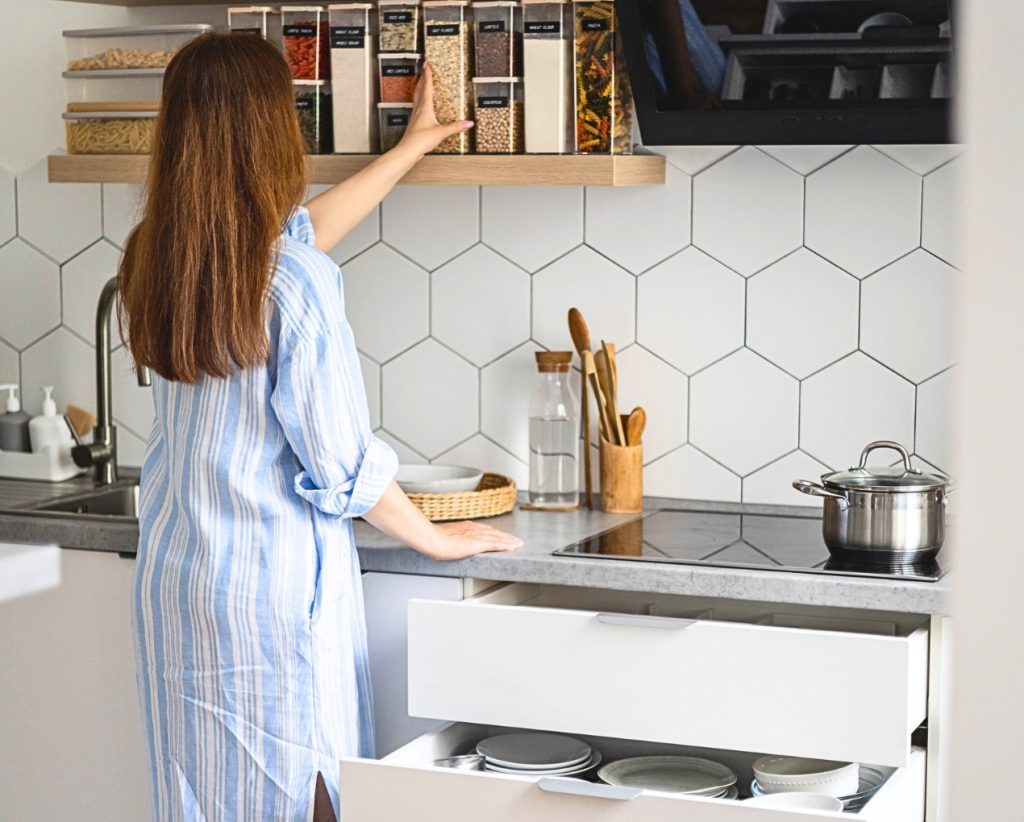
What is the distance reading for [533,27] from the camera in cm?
217

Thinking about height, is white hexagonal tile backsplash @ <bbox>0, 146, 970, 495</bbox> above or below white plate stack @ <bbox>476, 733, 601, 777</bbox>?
above

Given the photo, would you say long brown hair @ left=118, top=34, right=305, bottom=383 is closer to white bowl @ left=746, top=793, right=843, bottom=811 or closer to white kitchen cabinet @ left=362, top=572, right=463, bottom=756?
white kitchen cabinet @ left=362, top=572, right=463, bottom=756

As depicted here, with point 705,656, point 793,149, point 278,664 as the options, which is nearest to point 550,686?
point 705,656

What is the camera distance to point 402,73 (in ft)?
7.40

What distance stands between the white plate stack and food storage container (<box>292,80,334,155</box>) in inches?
41.0

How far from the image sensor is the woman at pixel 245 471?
1.72 m

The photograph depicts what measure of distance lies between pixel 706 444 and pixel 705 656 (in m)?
0.68

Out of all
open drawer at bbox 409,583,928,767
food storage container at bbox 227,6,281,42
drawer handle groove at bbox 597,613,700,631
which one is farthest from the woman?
food storage container at bbox 227,6,281,42

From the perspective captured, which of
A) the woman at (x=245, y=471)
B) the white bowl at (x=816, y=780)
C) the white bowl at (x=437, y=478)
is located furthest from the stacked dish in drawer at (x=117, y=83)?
the white bowl at (x=816, y=780)

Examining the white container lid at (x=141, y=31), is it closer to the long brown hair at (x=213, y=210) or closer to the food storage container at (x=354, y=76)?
the food storage container at (x=354, y=76)

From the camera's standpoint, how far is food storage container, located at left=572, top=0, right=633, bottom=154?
2.14 meters

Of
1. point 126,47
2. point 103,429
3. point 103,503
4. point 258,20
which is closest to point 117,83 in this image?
point 126,47

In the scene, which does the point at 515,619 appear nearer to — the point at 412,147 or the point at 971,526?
the point at 412,147

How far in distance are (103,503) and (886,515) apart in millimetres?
1449
